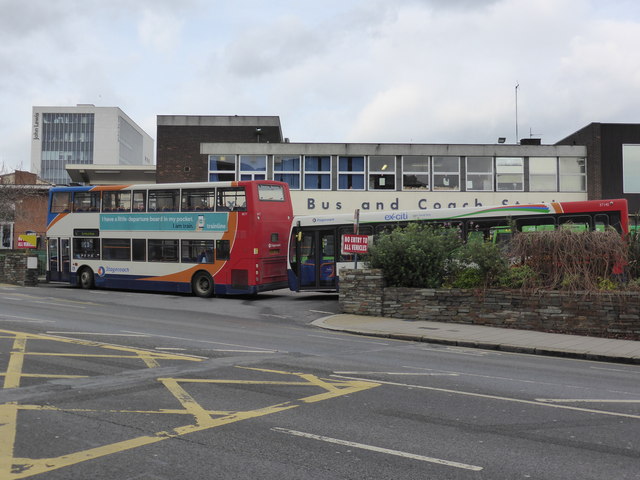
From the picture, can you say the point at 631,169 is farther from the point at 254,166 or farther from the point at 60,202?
the point at 60,202

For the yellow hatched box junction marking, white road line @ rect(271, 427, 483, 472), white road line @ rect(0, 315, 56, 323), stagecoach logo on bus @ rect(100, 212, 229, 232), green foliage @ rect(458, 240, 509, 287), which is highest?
stagecoach logo on bus @ rect(100, 212, 229, 232)

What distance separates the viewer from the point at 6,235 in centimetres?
5600

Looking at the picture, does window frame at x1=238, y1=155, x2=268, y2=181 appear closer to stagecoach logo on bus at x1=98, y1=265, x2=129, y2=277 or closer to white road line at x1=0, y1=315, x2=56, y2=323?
stagecoach logo on bus at x1=98, y1=265, x2=129, y2=277

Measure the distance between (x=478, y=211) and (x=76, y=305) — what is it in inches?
543

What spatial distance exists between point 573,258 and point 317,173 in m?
23.7

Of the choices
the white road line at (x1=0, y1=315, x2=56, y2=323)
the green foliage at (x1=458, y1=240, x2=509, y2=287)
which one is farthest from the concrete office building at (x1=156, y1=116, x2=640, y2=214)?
the white road line at (x1=0, y1=315, x2=56, y2=323)

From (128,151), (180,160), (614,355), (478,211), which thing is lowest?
(614,355)

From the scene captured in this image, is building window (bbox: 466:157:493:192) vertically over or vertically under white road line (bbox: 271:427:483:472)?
over

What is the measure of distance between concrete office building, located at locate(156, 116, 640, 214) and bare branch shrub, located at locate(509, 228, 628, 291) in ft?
68.8

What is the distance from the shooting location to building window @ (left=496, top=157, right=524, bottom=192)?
38031 mm

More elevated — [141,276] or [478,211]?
[478,211]

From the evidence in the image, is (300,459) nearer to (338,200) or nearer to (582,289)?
(582,289)

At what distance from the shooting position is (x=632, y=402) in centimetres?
795

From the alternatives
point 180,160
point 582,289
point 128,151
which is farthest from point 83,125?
point 582,289
